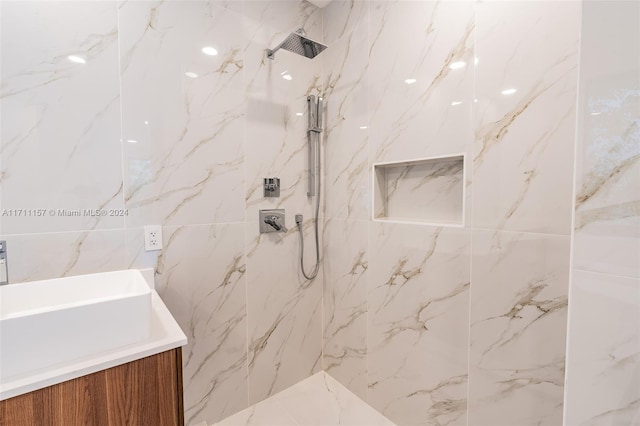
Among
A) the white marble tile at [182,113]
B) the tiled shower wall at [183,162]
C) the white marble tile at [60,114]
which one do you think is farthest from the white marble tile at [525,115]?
the white marble tile at [60,114]

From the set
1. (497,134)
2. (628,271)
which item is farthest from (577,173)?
(497,134)

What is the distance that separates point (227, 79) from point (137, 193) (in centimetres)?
79

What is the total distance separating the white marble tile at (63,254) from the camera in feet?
3.91

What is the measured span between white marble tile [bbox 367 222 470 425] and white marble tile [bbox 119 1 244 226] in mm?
935

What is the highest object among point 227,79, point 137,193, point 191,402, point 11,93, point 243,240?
point 227,79

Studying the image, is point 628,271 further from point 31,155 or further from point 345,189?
point 31,155

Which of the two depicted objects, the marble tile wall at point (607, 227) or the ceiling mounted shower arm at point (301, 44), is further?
the ceiling mounted shower arm at point (301, 44)

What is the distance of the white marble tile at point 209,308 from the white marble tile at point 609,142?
5.03 ft

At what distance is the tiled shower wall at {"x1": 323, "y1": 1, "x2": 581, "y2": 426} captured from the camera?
112 cm

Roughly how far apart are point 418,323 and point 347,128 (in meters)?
1.23

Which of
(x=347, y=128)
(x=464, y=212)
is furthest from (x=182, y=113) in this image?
(x=464, y=212)

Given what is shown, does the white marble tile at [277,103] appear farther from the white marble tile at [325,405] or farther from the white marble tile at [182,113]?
the white marble tile at [325,405]

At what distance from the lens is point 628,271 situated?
62 centimetres

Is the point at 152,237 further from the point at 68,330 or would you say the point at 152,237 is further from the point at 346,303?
the point at 346,303
